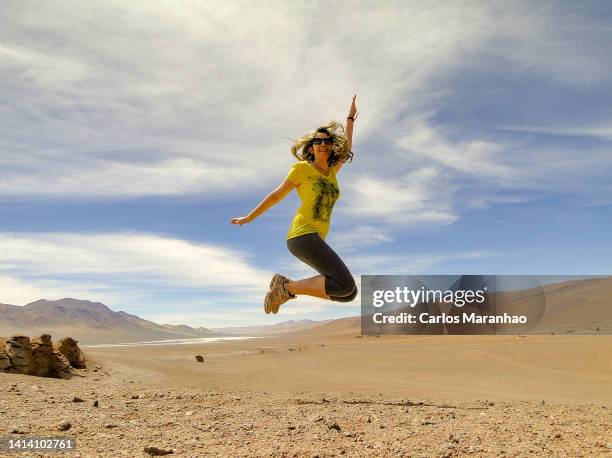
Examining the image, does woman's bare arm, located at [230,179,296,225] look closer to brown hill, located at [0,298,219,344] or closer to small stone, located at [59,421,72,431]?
small stone, located at [59,421,72,431]

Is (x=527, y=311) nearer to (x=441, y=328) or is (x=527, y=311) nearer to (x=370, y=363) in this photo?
(x=441, y=328)

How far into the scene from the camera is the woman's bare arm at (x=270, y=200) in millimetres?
5809

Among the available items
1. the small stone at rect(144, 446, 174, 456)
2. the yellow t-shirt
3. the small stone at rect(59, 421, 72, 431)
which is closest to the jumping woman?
the yellow t-shirt

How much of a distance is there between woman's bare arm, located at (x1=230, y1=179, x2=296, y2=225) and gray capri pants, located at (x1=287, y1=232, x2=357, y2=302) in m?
0.53

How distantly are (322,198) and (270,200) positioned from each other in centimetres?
58

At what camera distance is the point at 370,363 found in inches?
747

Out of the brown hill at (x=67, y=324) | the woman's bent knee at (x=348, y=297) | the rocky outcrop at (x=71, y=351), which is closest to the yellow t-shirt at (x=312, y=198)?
the woman's bent knee at (x=348, y=297)

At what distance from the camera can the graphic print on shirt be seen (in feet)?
18.5

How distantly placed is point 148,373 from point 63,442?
1036 centimetres

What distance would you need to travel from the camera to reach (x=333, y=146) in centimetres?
607

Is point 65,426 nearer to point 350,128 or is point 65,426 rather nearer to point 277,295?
point 277,295

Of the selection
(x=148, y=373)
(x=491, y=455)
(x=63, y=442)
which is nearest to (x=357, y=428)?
(x=491, y=455)

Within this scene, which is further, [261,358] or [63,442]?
[261,358]

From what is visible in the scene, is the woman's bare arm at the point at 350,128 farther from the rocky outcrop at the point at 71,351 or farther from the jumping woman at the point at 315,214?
the rocky outcrop at the point at 71,351
